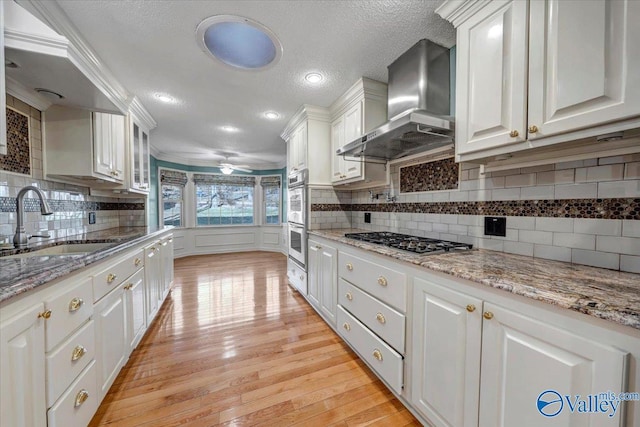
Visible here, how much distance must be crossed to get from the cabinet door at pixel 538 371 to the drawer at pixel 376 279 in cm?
46

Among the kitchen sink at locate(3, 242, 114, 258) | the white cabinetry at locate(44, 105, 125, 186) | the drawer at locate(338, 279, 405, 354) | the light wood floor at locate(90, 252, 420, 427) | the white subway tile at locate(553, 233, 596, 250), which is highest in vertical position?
the white cabinetry at locate(44, 105, 125, 186)

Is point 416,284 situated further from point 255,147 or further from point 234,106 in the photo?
point 255,147

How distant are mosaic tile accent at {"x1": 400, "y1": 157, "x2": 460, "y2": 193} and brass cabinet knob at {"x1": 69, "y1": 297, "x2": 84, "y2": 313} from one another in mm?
2348

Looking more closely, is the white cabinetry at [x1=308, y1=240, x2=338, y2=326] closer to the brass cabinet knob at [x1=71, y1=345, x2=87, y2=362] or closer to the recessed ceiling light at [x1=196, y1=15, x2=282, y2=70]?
the brass cabinet knob at [x1=71, y1=345, x2=87, y2=362]

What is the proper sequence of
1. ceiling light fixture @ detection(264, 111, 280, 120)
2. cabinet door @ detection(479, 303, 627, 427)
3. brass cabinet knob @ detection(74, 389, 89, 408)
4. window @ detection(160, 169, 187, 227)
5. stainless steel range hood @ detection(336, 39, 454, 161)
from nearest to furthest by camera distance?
cabinet door @ detection(479, 303, 627, 427) < brass cabinet knob @ detection(74, 389, 89, 408) < stainless steel range hood @ detection(336, 39, 454, 161) < ceiling light fixture @ detection(264, 111, 280, 120) < window @ detection(160, 169, 187, 227)

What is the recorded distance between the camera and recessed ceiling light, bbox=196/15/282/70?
1.60 m

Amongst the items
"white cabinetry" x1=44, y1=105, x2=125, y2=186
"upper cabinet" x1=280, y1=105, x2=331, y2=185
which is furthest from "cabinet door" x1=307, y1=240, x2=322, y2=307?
"white cabinetry" x1=44, y1=105, x2=125, y2=186

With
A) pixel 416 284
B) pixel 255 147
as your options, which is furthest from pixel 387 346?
pixel 255 147

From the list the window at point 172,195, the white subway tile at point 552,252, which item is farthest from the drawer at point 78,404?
the window at point 172,195

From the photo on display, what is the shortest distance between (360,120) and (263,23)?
1.18m

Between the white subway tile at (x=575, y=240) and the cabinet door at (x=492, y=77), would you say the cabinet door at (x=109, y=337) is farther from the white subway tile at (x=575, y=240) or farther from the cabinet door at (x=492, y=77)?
the white subway tile at (x=575, y=240)

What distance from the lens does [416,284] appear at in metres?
1.25

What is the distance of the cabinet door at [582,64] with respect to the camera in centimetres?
81

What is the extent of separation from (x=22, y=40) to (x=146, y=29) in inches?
27.0
